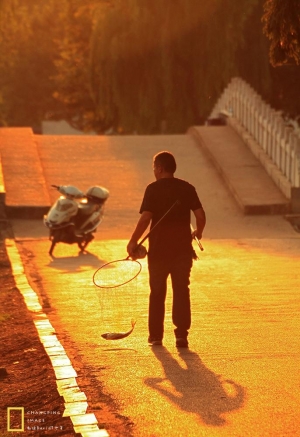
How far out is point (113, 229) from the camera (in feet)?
62.3

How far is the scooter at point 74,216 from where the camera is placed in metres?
16.2

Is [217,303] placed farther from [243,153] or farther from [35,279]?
[243,153]

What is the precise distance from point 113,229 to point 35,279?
5.17 metres

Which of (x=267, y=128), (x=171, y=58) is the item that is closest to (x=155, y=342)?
(x=267, y=128)

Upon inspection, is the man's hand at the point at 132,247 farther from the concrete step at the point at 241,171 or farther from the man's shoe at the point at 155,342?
the concrete step at the point at 241,171

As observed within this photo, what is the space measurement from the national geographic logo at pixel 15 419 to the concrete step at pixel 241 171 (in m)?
12.8

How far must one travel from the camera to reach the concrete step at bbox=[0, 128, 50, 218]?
64.3 feet

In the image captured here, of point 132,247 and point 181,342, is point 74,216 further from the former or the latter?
point 181,342

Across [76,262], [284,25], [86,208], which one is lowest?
[76,262]

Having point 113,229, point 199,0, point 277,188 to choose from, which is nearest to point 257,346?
point 113,229

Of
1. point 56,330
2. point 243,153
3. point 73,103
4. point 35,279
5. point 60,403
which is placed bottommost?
point 73,103

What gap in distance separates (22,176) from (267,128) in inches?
195

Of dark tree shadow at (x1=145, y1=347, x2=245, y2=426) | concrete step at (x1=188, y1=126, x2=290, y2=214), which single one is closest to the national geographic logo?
Result: dark tree shadow at (x1=145, y1=347, x2=245, y2=426)

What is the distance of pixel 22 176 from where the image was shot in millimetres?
22078
